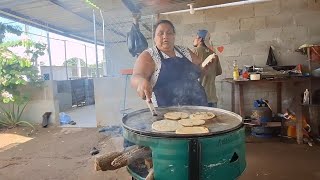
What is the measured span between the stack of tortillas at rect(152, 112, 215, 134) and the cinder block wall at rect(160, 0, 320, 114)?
3317mm

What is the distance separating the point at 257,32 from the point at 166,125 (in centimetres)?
388

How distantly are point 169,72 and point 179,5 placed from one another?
9.78ft

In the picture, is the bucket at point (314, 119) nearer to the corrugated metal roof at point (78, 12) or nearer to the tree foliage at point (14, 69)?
the corrugated metal roof at point (78, 12)

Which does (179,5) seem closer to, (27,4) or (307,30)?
(307,30)

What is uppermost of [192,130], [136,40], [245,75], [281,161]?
[136,40]

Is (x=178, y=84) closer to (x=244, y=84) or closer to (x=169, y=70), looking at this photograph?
(x=169, y=70)

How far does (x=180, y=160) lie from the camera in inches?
53.0

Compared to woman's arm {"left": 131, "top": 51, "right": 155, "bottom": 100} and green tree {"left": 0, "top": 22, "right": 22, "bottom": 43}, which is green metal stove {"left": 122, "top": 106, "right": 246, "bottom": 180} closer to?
woman's arm {"left": 131, "top": 51, "right": 155, "bottom": 100}

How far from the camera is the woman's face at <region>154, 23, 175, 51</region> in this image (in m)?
2.13

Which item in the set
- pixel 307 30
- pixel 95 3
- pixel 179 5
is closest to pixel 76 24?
pixel 95 3

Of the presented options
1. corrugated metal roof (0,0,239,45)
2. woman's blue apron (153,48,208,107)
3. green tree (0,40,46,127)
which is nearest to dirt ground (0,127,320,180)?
A: green tree (0,40,46,127)

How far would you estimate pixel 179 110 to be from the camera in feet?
6.93

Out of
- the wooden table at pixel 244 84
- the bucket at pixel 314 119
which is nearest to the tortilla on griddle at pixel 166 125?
the wooden table at pixel 244 84

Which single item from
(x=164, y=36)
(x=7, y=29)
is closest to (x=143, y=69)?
(x=164, y=36)
